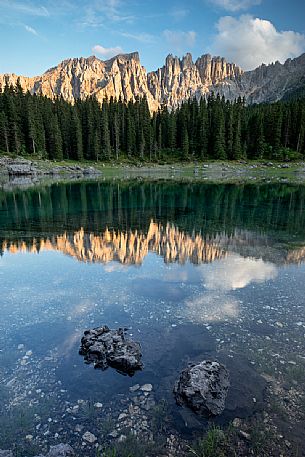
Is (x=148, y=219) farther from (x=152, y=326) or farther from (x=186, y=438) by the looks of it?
(x=186, y=438)

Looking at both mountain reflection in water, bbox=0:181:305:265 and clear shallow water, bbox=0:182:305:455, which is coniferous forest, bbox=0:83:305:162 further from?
clear shallow water, bbox=0:182:305:455

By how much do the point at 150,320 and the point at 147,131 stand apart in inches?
4434

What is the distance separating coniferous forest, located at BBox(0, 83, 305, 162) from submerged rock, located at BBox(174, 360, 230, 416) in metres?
96.9

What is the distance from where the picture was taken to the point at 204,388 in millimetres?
7320

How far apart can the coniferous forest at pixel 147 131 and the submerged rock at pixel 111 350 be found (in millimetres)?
94307

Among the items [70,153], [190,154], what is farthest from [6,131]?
[190,154]

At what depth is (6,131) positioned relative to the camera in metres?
88.5

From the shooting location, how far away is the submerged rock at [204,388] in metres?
7.06

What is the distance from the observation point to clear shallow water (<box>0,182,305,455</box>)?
22.6 feet

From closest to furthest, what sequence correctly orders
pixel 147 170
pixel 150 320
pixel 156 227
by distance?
pixel 150 320
pixel 156 227
pixel 147 170

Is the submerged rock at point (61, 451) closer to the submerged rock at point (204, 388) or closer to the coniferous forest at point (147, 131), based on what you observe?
the submerged rock at point (204, 388)

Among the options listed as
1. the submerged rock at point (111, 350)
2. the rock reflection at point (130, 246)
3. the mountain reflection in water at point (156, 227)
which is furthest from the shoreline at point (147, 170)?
the submerged rock at point (111, 350)

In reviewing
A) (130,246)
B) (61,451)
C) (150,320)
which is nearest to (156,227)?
(130,246)

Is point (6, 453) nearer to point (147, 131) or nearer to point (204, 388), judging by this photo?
point (204, 388)
